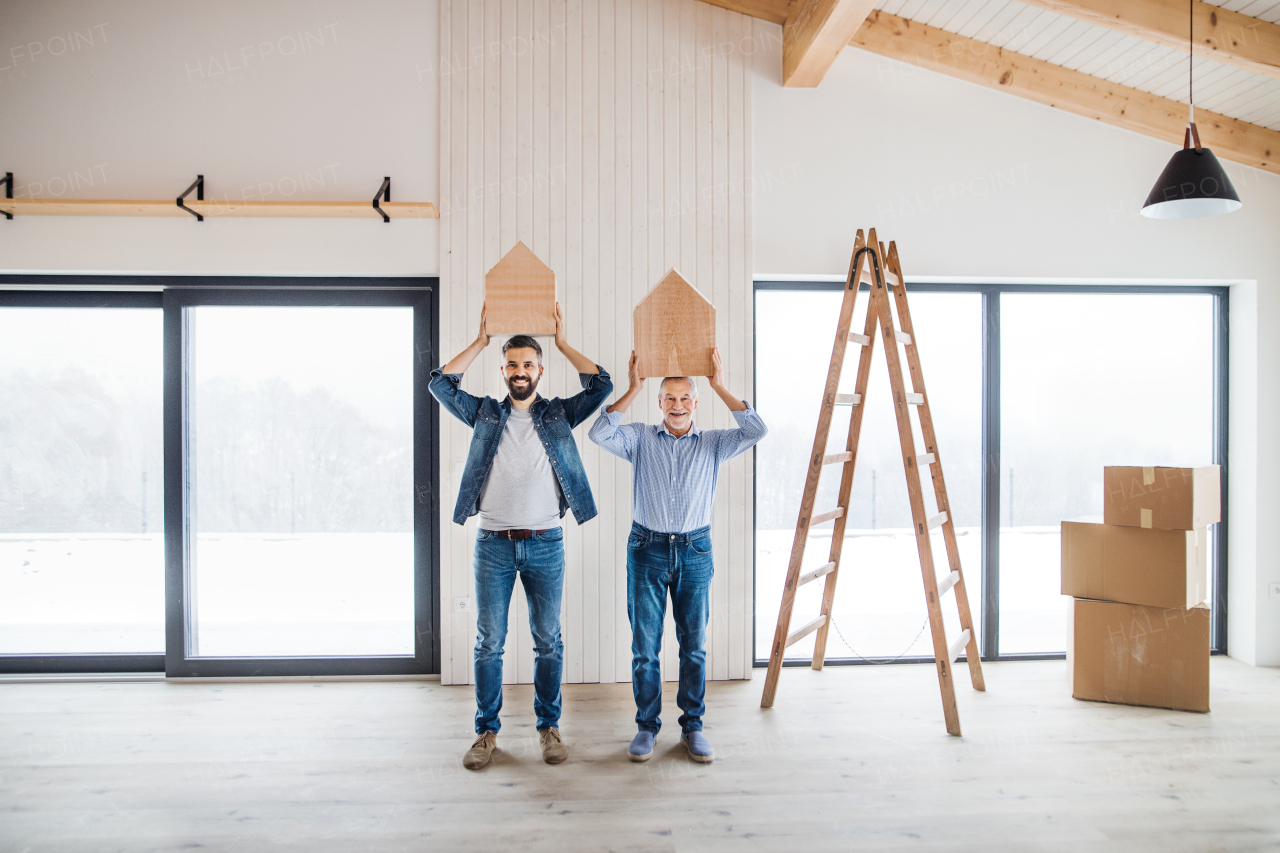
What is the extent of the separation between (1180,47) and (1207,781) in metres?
2.61

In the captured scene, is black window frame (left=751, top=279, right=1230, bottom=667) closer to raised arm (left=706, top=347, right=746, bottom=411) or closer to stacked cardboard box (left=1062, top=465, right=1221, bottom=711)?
stacked cardboard box (left=1062, top=465, right=1221, bottom=711)

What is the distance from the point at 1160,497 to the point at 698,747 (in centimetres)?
210

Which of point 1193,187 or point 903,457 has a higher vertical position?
point 1193,187

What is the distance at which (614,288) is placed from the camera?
291 cm

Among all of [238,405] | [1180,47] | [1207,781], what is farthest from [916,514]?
[238,405]

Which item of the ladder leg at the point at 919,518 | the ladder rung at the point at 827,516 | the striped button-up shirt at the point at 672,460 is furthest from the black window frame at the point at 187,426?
the ladder leg at the point at 919,518

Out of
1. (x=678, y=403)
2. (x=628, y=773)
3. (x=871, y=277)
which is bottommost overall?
(x=628, y=773)

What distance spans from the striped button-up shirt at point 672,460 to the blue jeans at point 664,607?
6 cm

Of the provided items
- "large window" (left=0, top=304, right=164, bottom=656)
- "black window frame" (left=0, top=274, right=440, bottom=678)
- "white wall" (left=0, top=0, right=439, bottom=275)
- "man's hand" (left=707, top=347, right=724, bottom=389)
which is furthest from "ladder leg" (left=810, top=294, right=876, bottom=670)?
"large window" (left=0, top=304, right=164, bottom=656)

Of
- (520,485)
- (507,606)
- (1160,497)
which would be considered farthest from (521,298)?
(1160,497)

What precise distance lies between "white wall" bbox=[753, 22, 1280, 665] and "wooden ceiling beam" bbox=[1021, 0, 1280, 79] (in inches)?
25.3

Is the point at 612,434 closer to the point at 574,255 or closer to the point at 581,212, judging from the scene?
the point at 574,255

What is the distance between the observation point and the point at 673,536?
221cm

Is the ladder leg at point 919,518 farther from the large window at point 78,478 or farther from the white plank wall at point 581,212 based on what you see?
the large window at point 78,478
